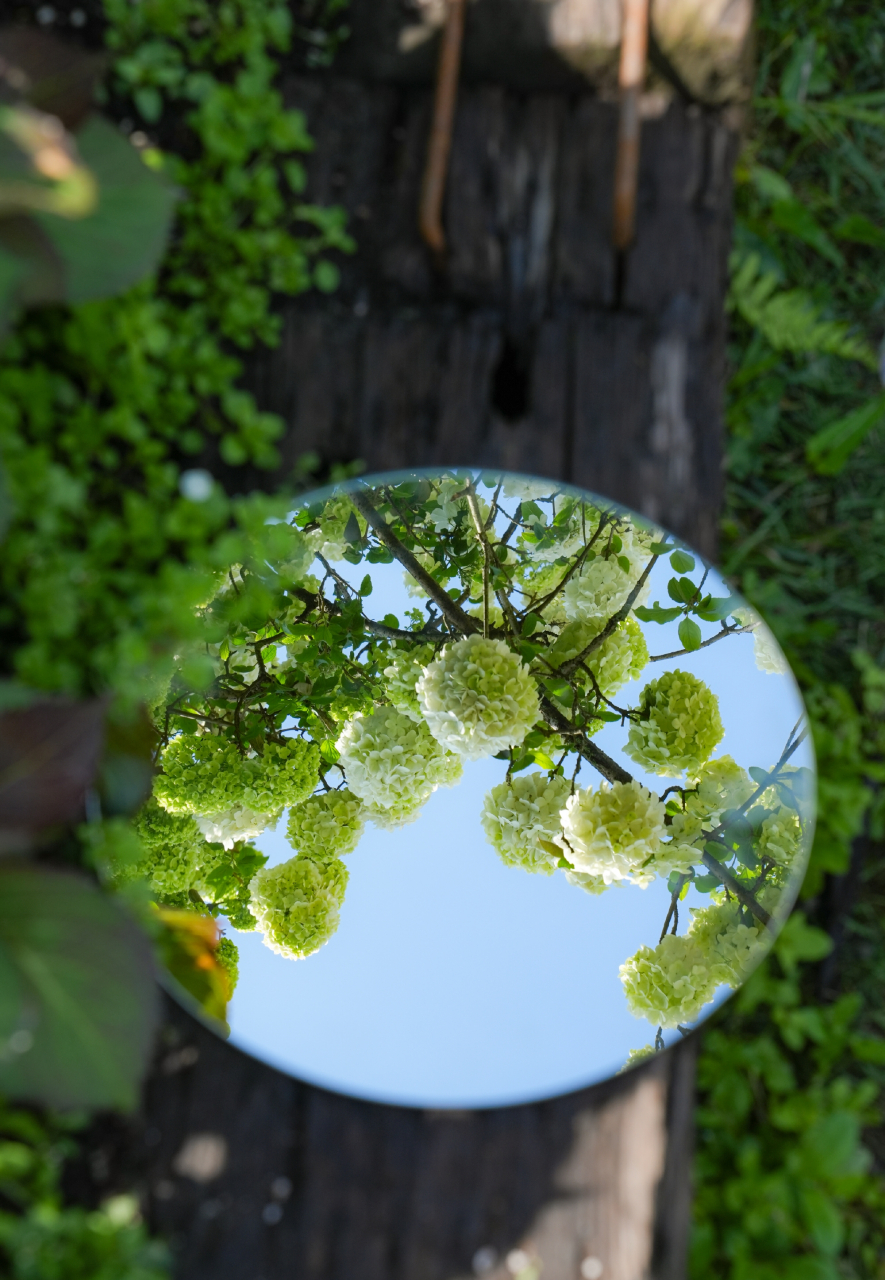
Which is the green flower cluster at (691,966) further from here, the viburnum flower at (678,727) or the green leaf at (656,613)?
the green leaf at (656,613)

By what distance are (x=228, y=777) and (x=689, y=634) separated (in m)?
0.63

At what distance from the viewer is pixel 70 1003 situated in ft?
1.98

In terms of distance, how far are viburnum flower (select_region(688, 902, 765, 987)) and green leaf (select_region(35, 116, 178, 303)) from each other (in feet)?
2.75

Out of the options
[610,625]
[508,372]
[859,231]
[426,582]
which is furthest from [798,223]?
[426,582]

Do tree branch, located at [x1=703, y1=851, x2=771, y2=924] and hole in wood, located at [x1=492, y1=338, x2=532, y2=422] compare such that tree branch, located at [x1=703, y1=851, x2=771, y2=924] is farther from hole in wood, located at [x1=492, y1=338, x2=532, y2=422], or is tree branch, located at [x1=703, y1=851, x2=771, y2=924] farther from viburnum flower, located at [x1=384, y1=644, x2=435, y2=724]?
hole in wood, located at [x1=492, y1=338, x2=532, y2=422]

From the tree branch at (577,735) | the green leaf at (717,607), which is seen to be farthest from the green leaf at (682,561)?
the tree branch at (577,735)

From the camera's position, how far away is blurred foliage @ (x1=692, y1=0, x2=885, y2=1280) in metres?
0.77

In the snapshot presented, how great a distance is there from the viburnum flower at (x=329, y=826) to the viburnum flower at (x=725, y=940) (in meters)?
0.45

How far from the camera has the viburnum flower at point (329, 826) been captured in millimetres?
1152

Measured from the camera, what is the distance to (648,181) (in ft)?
2.66

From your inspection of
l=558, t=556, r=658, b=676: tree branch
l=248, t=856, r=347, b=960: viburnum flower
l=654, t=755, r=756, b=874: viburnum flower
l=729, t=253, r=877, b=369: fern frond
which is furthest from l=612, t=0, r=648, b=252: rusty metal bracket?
l=248, t=856, r=347, b=960: viburnum flower

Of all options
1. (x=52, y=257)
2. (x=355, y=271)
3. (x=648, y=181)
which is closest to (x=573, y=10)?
(x=648, y=181)

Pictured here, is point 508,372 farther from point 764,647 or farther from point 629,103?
point 764,647

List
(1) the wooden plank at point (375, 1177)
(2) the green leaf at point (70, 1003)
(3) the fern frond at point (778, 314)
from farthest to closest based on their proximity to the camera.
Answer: (3) the fern frond at point (778, 314), (1) the wooden plank at point (375, 1177), (2) the green leaf at point (70, 1003)
